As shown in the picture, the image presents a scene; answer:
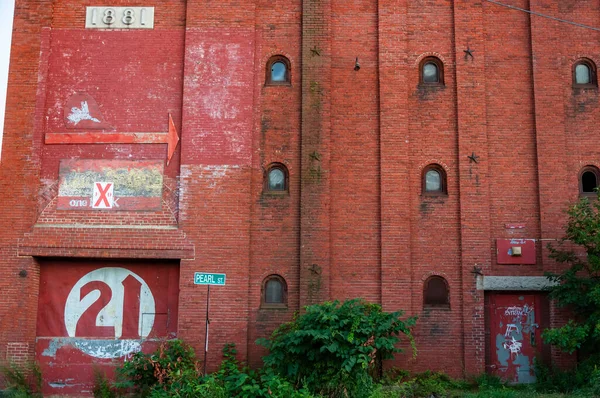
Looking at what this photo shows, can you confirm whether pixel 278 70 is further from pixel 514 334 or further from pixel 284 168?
pixel 514 334

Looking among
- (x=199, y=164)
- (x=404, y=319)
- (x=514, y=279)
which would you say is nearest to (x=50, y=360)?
(x=199, y=164)

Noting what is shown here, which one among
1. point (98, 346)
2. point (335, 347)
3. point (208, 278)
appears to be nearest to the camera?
point (335, 347)

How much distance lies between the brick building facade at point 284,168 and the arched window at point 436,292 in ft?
0.13

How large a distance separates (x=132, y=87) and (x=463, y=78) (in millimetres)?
8034

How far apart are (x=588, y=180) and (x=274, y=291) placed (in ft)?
26.2

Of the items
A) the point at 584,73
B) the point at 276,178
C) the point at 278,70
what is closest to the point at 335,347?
the point at 276,178

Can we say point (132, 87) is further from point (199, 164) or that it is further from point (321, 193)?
point (321, 193)

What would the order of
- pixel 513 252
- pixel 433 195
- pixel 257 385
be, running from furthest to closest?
pixel 433 195 < pixel 513 252 < pixel 257 385

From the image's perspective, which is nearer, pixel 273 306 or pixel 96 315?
pixel 273 306

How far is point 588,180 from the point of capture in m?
16.0

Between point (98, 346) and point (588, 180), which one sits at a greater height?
point (588, 180)

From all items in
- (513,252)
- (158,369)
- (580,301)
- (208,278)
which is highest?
(513,252)

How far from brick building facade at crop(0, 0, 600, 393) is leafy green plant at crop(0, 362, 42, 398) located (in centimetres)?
32

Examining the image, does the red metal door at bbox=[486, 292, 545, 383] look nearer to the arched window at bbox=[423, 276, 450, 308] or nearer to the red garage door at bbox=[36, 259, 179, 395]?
the arched window at bbox=[423, 276, 450, 308]
